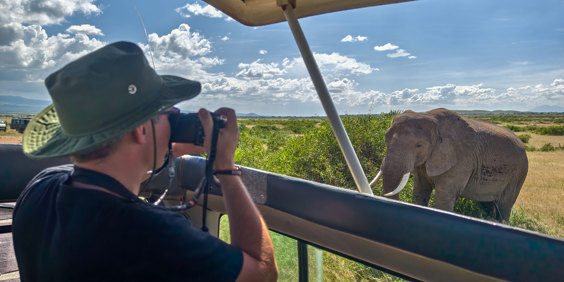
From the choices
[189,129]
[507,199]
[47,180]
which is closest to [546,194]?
[507,199]

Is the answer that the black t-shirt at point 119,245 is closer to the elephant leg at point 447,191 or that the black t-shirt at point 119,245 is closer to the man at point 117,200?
the man at point 117,200

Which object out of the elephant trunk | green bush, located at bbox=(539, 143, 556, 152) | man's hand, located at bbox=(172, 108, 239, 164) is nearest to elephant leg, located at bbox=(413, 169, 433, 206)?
the elephant trunk

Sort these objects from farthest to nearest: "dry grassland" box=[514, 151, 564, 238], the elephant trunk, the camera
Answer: "dry grassland" box=[514, 151, 564, 238] < the elephant trunk < the camera

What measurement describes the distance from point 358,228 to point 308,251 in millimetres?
347

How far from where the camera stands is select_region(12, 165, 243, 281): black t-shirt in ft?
2.31

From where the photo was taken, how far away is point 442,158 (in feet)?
12.6

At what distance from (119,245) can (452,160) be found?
3.82 m

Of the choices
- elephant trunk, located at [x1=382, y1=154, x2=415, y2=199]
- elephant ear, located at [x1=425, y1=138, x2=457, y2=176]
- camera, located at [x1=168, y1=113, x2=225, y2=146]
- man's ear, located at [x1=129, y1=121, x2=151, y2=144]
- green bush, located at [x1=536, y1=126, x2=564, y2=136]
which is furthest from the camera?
green bush, located at [x1=536, y1=126, x2=564, y2=136]

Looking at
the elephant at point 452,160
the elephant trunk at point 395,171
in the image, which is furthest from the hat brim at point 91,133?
the elephant trunk at point 395,171

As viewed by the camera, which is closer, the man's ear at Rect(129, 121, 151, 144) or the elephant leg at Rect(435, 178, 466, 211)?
the man's ear at Rect(129, 121, 151, 144)

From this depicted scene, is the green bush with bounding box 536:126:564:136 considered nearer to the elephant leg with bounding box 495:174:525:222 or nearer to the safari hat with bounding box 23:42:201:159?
the elephant leg with bounding box 495:174:525:222

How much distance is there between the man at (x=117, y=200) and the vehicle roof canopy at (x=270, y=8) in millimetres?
975

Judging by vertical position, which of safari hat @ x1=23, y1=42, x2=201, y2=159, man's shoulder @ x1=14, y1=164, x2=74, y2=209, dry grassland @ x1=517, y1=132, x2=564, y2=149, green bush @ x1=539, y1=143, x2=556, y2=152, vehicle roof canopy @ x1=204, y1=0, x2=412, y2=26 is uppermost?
vehicle roof canopy @ x1=204, y1=0, x2=412, y2=26

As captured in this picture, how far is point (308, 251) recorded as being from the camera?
4.62 ft
